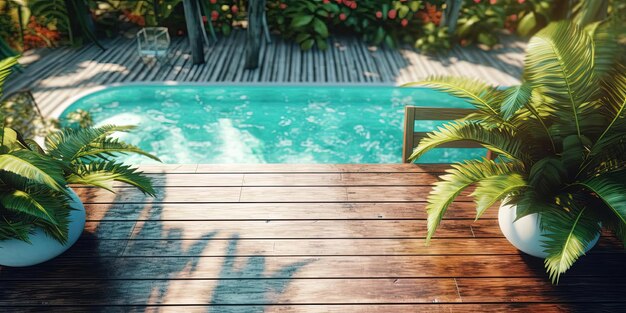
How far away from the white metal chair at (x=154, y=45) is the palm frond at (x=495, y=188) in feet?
20.3

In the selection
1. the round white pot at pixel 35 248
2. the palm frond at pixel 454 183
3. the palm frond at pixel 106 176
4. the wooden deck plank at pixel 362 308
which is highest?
the palm frond at pixel 106 176

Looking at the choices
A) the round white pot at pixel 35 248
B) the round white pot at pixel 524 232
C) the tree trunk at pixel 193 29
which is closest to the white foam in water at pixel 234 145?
the tree trunk at pixel 193 29

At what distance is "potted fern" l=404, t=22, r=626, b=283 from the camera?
2809 millimetres

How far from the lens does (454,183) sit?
9.84 feet

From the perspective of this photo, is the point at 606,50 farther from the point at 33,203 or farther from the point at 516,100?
the point at 33,203

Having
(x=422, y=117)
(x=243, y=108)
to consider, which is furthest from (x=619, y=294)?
(x=243, y=108)

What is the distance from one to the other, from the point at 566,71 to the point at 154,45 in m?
6.51

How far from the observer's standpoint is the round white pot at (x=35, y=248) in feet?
9.55

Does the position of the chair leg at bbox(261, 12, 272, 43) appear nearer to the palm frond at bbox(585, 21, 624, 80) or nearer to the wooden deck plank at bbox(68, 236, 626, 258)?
the wooden deck plank at bbox(68, 236, 626, 258)

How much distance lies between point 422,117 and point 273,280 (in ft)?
6.16

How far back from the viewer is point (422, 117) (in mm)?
3896

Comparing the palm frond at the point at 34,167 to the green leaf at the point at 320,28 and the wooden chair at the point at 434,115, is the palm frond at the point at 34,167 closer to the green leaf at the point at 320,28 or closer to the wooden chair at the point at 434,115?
the wooden chair at the point at 434,115

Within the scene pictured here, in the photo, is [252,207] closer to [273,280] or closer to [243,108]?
[273,280]

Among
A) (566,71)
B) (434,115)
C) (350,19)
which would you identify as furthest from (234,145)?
(566,71)
